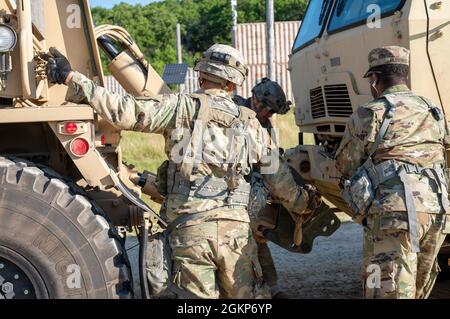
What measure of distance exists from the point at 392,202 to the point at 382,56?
0.80 m

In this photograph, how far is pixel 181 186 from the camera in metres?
4.04

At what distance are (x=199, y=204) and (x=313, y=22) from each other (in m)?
2.57

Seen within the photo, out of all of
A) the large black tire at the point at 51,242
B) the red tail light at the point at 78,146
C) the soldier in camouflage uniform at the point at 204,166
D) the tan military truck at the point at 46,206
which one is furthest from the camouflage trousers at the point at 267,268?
the red tail light at the point at 78,146

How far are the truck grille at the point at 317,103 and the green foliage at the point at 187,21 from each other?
25433 millimetres

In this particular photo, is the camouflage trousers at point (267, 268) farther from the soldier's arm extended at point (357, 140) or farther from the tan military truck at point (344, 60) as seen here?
the soldier's arm extended at point (357, 140)

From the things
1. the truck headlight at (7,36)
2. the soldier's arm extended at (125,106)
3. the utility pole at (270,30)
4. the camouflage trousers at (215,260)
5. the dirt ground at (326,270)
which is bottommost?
the dirt ground at (326,270)

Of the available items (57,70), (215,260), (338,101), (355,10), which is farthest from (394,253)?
(57,70)

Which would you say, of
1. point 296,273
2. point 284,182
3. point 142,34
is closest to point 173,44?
point 142,34

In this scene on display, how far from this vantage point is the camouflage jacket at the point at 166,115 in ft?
12.7

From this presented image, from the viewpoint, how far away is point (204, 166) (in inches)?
158

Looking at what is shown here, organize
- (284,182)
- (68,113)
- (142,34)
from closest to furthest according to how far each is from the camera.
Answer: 1. (68,113)
2. (284,182)
3. (142,34)

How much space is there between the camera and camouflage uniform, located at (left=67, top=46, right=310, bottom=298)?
12.9ft
